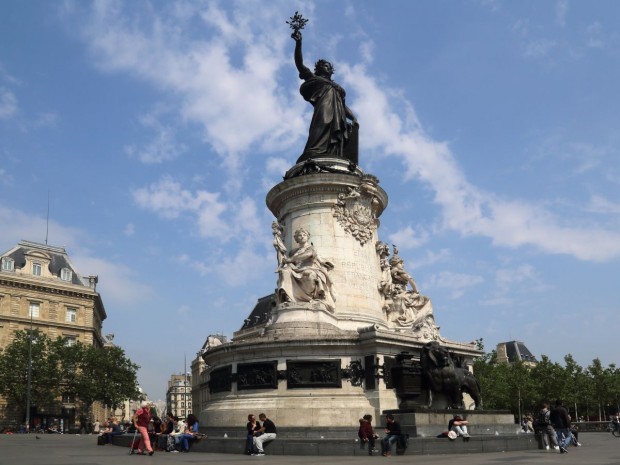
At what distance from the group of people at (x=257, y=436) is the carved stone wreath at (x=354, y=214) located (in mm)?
10851

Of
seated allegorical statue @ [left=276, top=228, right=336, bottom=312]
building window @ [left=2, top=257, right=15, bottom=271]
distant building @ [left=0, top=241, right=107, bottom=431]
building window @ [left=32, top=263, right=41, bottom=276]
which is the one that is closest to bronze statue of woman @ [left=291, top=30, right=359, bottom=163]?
seated allegorical statue @ [left=276, top=228, right=336, bottom=312]

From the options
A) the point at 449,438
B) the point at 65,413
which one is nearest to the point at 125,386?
the point at 65,413

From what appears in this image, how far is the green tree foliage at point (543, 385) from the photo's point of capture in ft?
206

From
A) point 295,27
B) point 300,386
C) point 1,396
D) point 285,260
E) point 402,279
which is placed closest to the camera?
point 300,386

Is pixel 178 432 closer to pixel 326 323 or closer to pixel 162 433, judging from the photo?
pixel 162 433

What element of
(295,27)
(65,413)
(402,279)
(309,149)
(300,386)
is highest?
(295,27)

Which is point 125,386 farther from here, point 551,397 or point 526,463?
point 526,463

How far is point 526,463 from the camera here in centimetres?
1335

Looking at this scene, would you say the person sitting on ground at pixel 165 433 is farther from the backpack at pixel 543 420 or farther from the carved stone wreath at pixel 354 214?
the backpack at pixel 543 420

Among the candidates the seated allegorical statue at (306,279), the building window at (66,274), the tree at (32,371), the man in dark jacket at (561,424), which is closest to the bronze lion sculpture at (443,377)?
the man in dark jacket at (561,424)

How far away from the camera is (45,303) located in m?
69.9

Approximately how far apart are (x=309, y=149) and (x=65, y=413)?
50.6m

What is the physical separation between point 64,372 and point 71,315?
13.2 metres

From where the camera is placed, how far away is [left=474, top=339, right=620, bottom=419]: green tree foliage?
206 feet
